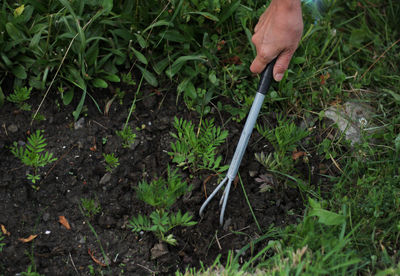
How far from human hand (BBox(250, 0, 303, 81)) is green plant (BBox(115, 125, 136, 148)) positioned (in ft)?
2.51

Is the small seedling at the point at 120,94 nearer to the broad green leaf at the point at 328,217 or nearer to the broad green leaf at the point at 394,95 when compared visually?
the broad green leaf at the point at 328,217

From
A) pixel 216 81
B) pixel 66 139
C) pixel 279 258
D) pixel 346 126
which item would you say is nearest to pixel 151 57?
pixel 216 81

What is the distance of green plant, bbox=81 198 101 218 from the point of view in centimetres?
203

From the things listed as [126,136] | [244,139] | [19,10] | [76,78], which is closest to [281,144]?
[244,139]

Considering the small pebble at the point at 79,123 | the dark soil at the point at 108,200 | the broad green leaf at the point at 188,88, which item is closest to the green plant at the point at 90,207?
the dark soil at the point at 108,200

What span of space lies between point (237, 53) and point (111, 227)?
1255 millimetres

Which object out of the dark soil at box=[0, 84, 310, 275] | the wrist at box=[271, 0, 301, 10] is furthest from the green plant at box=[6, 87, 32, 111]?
the wrist at box=[271, 0, 301, 10]

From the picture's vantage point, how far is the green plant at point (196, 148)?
2.14m

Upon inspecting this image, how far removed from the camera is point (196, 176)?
2266 mm

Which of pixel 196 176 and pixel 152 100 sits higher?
pixel 152 100

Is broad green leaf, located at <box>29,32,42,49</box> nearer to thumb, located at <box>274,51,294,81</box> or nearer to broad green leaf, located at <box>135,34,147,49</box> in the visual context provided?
broad green leaf, located at <box>135,34,147,49</box>

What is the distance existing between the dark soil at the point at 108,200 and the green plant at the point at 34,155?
4 cm

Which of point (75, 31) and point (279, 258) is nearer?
point (279, 258)

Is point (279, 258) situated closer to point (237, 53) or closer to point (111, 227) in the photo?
point (111, 227)
